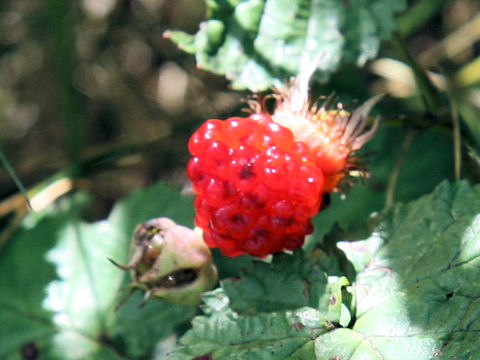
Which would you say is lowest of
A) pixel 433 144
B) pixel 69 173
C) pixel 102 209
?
pixel 102 209

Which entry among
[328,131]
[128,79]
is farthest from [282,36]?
[128,79]

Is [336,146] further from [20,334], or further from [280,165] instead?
[20,334]

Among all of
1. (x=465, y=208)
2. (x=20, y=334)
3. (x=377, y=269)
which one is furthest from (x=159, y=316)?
(x=465, y=208)

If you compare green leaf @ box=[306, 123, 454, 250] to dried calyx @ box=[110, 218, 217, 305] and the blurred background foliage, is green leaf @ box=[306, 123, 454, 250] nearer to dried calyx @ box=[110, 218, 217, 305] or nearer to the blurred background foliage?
the blurred background foliage

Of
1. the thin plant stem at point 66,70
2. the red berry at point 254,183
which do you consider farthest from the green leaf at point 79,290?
the red berry at point 254,183

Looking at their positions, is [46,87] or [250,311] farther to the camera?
[46,87]

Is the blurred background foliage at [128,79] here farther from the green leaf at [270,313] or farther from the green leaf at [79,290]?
the green leaf at [270,313]

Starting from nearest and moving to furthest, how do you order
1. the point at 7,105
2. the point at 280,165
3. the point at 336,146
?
the point at 280,165 < the point at 336,146 < the point at 7,105
